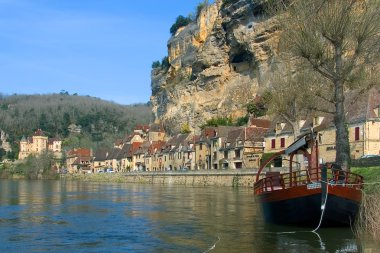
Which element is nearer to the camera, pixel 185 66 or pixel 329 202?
pixel 329 202

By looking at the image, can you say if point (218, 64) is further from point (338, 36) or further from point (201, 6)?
point (338, 36)

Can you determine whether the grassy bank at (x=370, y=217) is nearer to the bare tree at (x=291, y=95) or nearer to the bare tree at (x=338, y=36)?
the bare tree at (x=338, y=36)

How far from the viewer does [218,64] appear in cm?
10288

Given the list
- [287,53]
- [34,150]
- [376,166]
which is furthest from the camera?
[34,150]

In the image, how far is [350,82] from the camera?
22984 millimetres

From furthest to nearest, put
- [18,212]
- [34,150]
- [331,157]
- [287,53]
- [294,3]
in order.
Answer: [34,150]
[331,157]
[18,212]
[287,53]
[294,3]

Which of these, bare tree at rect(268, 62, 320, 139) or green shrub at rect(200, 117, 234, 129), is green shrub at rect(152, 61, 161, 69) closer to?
green shrub at rect(200, 117, 234, 129)

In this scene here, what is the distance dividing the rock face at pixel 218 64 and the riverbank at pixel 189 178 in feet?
67.4

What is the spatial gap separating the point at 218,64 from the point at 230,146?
32063 millimetres

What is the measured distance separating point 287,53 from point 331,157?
100 feet

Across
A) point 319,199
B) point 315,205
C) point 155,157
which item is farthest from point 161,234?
point 155,157

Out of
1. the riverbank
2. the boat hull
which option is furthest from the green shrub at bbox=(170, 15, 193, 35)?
the boat hull

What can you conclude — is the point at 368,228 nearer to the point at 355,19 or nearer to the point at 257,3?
the point at 355,19

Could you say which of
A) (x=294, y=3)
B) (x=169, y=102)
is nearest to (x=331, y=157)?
(x=294, y=3)
